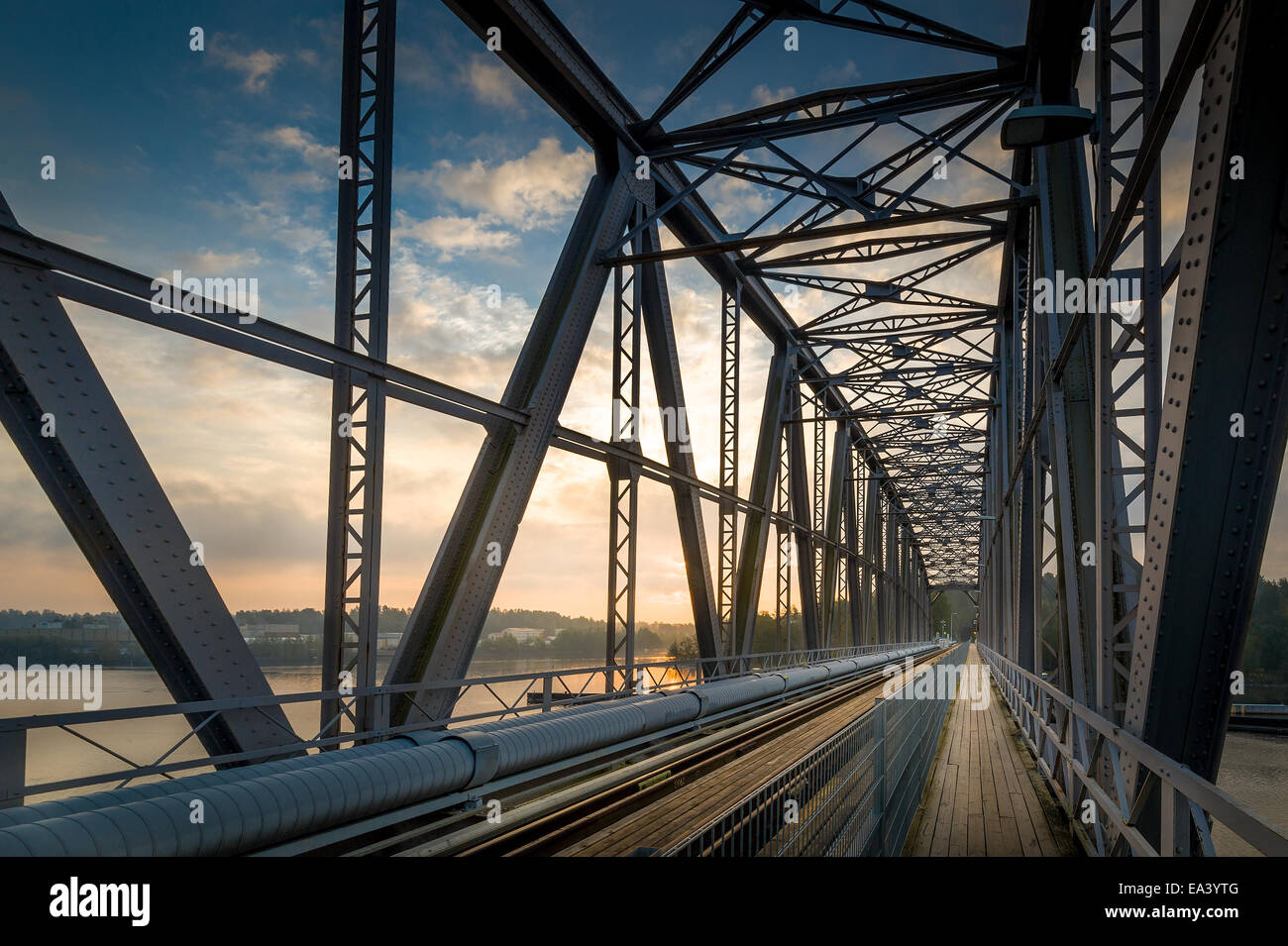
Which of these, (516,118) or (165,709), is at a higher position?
(516,118)

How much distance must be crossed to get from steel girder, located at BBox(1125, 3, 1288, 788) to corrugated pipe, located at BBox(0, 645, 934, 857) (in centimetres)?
514

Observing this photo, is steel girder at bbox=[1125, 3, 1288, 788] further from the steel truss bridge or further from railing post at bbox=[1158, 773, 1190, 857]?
railing post at bbox=[1158, 773, 1190, 857]

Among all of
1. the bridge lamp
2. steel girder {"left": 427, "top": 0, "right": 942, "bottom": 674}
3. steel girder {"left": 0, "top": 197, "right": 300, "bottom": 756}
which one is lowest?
steel girder {"left": 0, "top": 197, "right": 300, "bottom": 756}

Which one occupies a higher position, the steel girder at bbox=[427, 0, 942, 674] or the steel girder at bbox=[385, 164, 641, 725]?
the steel girder at bbox=[427, 0, 942, 674]

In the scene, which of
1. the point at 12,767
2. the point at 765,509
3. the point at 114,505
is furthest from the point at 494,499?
the point at 765,509

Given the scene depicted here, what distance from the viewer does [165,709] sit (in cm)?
579

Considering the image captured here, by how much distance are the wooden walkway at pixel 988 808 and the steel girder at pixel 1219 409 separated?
313cm

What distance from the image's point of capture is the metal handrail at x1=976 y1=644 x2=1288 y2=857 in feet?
9.26

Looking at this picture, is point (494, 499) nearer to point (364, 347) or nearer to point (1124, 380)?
point (364, 347)

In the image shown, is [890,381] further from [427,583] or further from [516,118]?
[427,583]

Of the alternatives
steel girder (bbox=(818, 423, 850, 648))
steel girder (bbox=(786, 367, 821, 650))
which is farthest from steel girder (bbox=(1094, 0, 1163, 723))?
steel girder (bbox=(818, 423, 850, 648))

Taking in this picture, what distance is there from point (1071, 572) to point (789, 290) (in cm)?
1810

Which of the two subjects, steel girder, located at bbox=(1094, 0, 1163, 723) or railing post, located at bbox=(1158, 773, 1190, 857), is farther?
steel girder, located at bbox=(1094, 0, 1163, 723)
